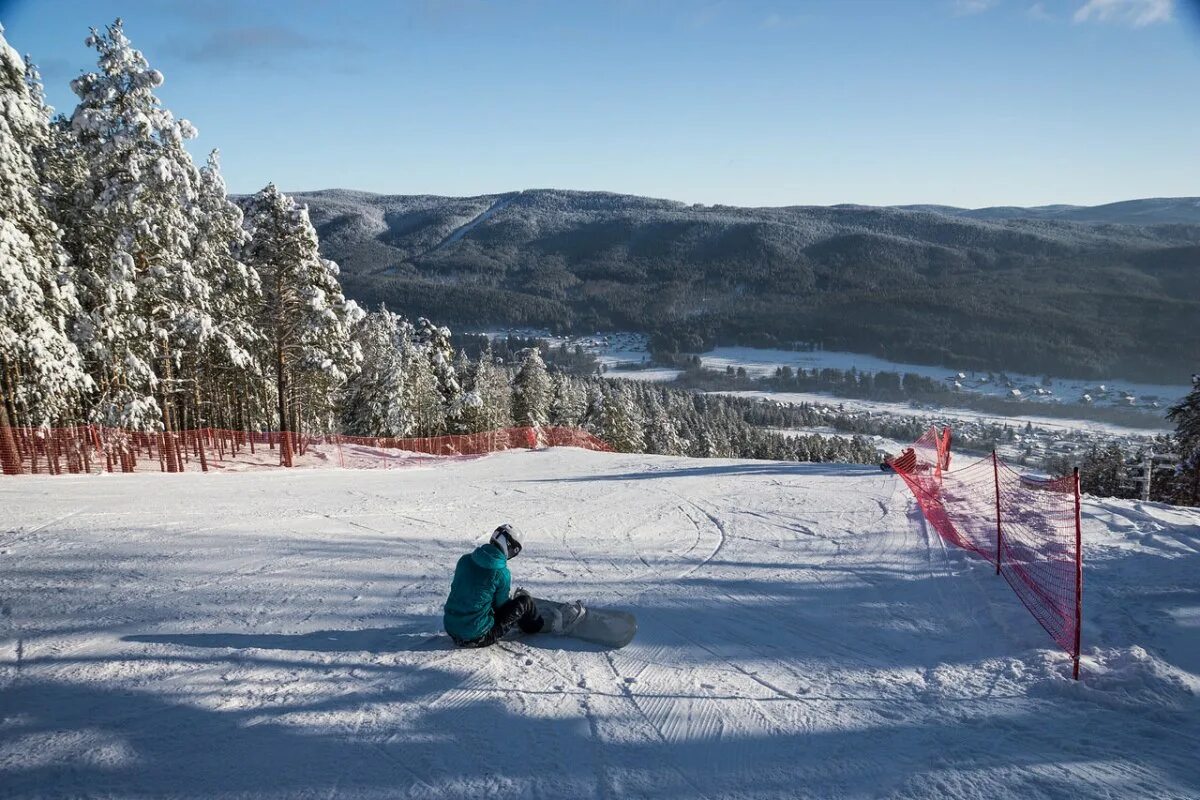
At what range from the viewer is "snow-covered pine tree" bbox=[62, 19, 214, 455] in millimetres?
16500

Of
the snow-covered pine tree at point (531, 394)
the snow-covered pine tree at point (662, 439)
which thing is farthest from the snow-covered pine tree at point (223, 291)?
the snow-covered pine tree at point (662, 439)

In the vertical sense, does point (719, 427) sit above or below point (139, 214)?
below

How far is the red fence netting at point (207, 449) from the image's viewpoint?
16.8 meters

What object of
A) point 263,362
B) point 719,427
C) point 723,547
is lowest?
point 719,427

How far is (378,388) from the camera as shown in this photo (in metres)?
36.5

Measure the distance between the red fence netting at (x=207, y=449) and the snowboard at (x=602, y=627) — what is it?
629 inches

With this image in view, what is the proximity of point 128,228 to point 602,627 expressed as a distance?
17680 mm

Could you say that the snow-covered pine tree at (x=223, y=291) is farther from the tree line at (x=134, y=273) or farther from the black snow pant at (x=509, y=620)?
the black snow pant at (x=509, y=620)

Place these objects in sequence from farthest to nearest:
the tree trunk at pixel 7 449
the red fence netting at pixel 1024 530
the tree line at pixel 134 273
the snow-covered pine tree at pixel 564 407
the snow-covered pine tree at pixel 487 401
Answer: the snow-covered pine tree at pixel 564 407 → the snow-covered pine tree at pixel 487 401 → the tree trunk at pixel 7 449 → the tree line at pixel 134 273 → the red fence netting at pixel 1024 530

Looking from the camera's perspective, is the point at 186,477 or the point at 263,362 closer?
the point at 186,477

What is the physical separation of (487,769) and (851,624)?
4141 mm

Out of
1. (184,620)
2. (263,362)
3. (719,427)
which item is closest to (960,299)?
(719,427)

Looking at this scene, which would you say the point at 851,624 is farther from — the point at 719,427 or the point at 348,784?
the point at 719,427

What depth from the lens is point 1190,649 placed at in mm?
5699
